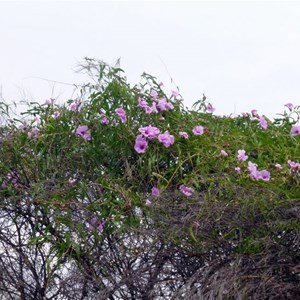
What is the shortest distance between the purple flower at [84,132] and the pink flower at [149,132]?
331 mm

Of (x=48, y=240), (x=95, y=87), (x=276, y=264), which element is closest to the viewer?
(x=276, y=264)

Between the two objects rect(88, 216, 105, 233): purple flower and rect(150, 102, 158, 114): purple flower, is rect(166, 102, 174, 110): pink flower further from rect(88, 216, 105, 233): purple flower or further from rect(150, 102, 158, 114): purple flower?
rect(88, 216, 105, 233): purple flower

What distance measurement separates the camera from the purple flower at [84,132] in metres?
4.95

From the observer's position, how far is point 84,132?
4.97 m

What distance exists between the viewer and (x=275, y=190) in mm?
4176

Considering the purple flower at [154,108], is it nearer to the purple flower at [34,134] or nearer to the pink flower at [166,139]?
the pink flower at [166,139]

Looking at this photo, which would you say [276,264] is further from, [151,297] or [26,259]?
[26,259]

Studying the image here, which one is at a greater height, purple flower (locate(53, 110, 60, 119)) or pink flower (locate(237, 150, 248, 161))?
purple flower (locate(53, 110, 60, 119))

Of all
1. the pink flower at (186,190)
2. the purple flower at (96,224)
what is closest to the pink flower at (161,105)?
the pink flower at (186,190)

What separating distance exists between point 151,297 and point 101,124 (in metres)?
1.05

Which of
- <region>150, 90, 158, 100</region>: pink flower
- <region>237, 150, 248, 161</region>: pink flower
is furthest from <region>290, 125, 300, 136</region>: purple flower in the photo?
<region>150, 90, 158, 100</region>: pink flower

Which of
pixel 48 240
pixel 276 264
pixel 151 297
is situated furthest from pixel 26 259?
pixel 276 264

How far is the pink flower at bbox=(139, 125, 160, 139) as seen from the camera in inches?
191

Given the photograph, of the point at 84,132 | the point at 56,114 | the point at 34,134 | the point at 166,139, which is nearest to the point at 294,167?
the point at 166,139
